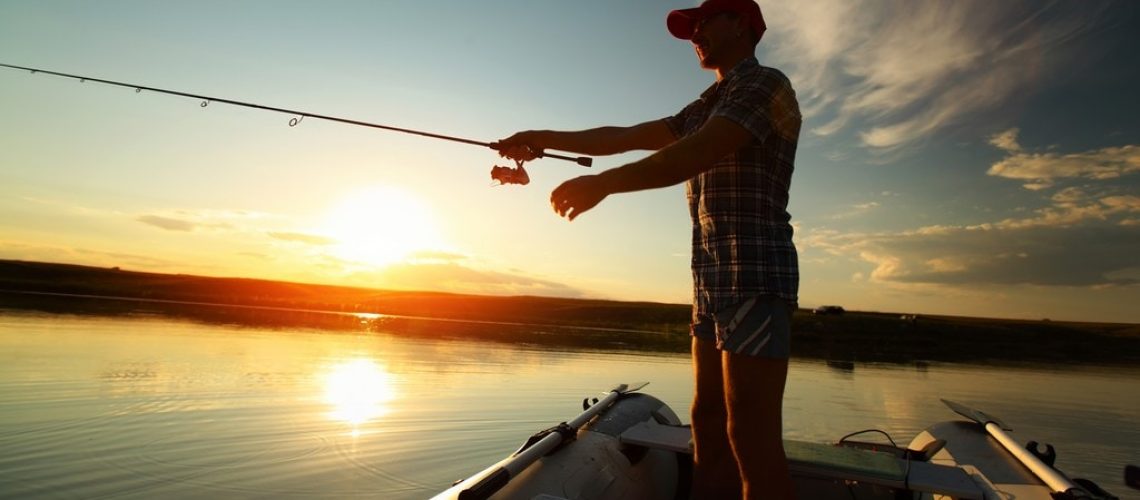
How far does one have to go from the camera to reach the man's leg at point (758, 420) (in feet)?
7.07

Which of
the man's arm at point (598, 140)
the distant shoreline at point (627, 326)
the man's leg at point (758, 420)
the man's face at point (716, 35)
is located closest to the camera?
the man's leg at point (758, 420)

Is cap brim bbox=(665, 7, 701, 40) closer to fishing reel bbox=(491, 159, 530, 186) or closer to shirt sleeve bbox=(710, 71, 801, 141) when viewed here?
shirt sleeve bbox=(710, 71, 801, 141)

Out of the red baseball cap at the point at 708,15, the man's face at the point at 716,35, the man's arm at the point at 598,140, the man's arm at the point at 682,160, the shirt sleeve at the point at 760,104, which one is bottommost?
the man's arm at the point at 682,160

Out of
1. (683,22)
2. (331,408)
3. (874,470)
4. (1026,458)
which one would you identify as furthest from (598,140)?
(331,408)

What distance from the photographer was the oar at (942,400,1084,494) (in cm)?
329

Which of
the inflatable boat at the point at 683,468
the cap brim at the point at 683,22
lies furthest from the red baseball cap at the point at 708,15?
the inflatable boat at the point at 683,468

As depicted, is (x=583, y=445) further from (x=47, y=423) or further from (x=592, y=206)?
(x=47, y=423)

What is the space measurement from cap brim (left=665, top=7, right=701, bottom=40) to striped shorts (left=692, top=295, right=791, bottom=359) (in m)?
1.27

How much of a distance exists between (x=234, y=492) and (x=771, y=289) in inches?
205

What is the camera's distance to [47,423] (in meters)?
6.89

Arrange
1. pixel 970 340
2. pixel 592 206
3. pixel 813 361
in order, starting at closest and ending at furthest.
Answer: pixel 592 206, pixel 813 361, pixel 970 340

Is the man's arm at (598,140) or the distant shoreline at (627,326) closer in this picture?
the man's arm at (598,140)

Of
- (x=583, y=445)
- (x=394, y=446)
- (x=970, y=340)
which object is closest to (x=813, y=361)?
(x=394, y=446)

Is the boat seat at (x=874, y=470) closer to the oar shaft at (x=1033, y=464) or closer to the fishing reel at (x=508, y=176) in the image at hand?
the oar shaft at (x=1033, y=464)
